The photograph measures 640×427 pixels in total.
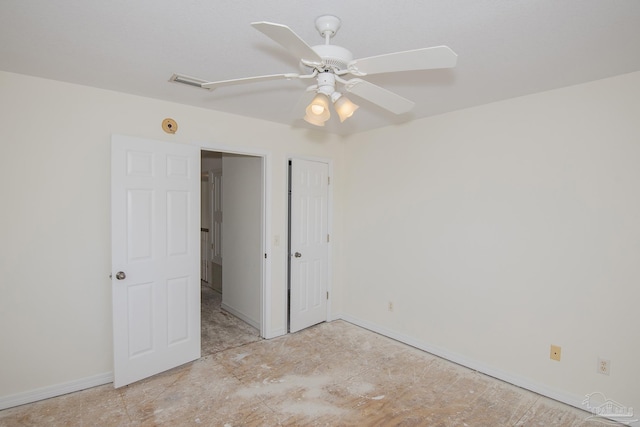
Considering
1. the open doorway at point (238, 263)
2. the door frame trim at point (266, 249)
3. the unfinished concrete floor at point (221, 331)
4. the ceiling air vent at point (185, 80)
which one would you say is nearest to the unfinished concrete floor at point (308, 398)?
the unfinished concrete floor at point (221, 331)

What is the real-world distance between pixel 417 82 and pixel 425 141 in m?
1.07

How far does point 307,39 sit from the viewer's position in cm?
178

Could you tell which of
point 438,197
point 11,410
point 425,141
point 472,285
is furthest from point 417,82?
point 11,410

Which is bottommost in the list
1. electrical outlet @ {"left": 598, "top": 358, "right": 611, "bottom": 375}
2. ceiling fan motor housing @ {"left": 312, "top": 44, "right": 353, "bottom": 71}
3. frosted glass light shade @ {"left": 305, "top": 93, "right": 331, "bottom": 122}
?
electrical outlet @ {"left": 598, "top": 358, "right": 611, "bottom": 375}

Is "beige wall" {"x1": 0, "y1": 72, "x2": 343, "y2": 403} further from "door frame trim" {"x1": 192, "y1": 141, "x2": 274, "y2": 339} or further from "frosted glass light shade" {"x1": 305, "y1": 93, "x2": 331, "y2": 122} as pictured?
"frosted glass light shade" {"x1": 305, "y1": 93, "x2": 331, "y2": 122}

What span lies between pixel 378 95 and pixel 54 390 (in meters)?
3.10

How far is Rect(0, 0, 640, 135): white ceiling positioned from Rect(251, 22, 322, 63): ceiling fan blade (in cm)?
31

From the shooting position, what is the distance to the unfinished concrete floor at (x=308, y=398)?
227 centimetres

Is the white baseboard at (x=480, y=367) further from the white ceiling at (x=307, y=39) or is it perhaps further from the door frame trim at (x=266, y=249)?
the white ceiling at (x=307, y=39)

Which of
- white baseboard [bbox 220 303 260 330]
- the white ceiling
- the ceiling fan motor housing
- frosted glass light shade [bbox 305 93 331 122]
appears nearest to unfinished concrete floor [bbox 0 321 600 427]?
white baseboard [bbox 220 303 260 330]

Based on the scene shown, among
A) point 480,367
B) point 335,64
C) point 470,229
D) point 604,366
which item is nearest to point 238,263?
point 470,229

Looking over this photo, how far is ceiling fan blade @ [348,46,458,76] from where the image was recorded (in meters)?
1.25

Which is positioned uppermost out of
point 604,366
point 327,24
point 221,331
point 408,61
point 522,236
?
point 327,24

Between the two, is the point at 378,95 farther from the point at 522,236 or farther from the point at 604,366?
the point at 604,366
